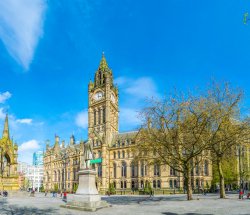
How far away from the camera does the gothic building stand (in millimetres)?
40034

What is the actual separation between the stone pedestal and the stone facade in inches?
1826

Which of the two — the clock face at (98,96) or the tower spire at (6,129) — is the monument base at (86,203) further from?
the clock face at (98,96)

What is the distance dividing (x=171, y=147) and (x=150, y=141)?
104 inches

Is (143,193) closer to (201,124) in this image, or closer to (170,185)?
(170,185)

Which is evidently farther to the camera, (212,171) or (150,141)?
(212,171)

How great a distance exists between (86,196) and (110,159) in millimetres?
64249

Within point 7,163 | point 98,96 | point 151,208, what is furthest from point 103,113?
point 151,208

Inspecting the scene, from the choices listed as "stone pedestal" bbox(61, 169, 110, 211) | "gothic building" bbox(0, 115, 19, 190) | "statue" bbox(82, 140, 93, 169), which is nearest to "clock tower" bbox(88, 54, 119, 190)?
"gothic building" bbox(0, 115, 19, 190)

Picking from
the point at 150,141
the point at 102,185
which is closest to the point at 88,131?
the point at 102,185

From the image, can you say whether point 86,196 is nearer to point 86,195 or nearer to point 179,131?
point 86,195

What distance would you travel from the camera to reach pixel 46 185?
11544cm

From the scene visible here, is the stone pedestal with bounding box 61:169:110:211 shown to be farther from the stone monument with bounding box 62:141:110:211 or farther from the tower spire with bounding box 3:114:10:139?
the tower spire with bounding box 3:114:10:139

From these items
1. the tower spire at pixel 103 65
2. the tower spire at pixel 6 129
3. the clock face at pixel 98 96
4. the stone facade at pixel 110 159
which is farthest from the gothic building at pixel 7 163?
the tower spire at pixel 103 65

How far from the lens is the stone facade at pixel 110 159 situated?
74.2m
